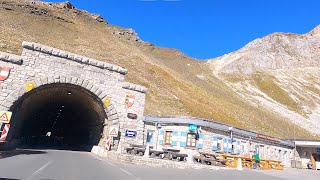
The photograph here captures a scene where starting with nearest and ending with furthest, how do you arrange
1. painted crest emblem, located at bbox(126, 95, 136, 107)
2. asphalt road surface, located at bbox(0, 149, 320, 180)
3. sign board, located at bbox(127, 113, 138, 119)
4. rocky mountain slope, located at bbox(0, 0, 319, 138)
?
asphalt road surface, located at bbox(0, 149, 320, 180) < sign board, located at bbox(127, 113, 138, 119) < painted crest emblem, located at bbox(126, 95, 136, 107) < rocky mountain slope, located at bbox(0, 0, 319, 138)

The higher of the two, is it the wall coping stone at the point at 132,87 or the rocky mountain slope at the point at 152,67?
the rocky mountain slope at the point at 152,67

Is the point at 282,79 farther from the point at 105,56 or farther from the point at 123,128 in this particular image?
the point at 123,128

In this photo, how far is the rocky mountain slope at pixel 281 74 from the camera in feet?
262

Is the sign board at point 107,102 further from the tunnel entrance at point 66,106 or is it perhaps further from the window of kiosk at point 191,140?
the window of kiosk at point 191,140

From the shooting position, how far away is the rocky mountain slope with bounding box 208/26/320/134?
3150 inches

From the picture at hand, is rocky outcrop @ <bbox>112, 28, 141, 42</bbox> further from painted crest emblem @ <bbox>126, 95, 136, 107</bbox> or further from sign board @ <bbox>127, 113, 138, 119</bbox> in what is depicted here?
sign board @ <bbox>127, 113, 138, 119</bbox>

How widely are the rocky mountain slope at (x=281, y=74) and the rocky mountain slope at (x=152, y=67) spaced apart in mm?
2412

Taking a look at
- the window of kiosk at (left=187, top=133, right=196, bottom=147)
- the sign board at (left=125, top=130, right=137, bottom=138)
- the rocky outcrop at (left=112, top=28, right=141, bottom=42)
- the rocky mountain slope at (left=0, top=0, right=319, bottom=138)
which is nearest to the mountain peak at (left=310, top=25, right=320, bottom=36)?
the rocky mountain slope at (left=0, top=0, right=319, bottom=138)

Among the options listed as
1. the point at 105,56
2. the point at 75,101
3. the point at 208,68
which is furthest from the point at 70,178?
the point at 208,68

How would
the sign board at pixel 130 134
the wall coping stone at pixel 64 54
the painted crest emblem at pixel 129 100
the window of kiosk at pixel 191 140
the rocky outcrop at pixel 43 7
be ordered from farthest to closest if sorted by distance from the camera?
1. the rocky outcrop at pixel 43 7
2. the painted crest emblem at pixel 129 100
3. the window of kiosk at pixel 191 140
4. the sign board at pixel 130 134
5. the wall coping stone at pixel 64 54

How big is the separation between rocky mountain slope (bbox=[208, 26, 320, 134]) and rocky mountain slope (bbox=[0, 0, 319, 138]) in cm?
241

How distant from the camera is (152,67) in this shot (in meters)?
74.2

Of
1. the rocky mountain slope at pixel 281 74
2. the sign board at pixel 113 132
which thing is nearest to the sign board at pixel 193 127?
the sign board at pixel 113 132

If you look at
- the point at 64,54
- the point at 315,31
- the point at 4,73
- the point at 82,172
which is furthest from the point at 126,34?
the point at 82,172
